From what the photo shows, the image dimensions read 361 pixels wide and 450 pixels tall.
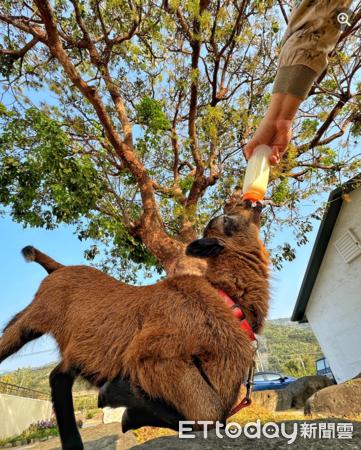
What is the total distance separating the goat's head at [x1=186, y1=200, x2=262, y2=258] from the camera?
1770 millimetres

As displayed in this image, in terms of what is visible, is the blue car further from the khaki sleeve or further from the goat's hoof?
the khaki sleeve

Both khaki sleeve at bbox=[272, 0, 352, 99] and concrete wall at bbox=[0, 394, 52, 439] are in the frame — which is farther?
concrete wall at bbox=[0, 394, 52, 439]

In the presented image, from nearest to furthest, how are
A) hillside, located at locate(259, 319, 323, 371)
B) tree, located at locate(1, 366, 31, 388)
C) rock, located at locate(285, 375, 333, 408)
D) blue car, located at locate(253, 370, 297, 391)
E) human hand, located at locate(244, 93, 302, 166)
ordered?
human hand, located at locate(244, 93, 302, 166)
rock, located at locate(285, 375, 333, 408)
blue car, located at locate(253, 370, 297, 391)
tree, located at locate(1, 366, 31, 388)
hillside, located at locate(259, 319, 323, 371)

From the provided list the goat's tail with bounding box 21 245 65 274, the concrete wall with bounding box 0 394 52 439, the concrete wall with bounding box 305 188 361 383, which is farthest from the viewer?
the concrete wall with bounding box 0 394 52 439

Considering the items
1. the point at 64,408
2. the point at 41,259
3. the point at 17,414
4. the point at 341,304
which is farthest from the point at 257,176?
the point at 17,414

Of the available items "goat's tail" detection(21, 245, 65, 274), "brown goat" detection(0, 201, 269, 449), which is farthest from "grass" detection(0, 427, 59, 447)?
"brown goat" detection(0, 201, 269, 449)

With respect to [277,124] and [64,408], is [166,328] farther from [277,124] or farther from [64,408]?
[277,124]

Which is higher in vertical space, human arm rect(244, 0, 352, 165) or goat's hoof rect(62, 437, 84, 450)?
human arm rect(244, 0, 352, 165)

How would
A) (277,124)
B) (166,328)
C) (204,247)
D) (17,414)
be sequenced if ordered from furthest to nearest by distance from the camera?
(17,414), (277,124), (204,247), (166,328)

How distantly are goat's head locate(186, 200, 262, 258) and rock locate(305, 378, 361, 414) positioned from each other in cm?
533

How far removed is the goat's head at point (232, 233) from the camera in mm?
1770

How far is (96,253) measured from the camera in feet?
27.6

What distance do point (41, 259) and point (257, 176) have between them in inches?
77.1

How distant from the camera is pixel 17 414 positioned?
1068 cm
